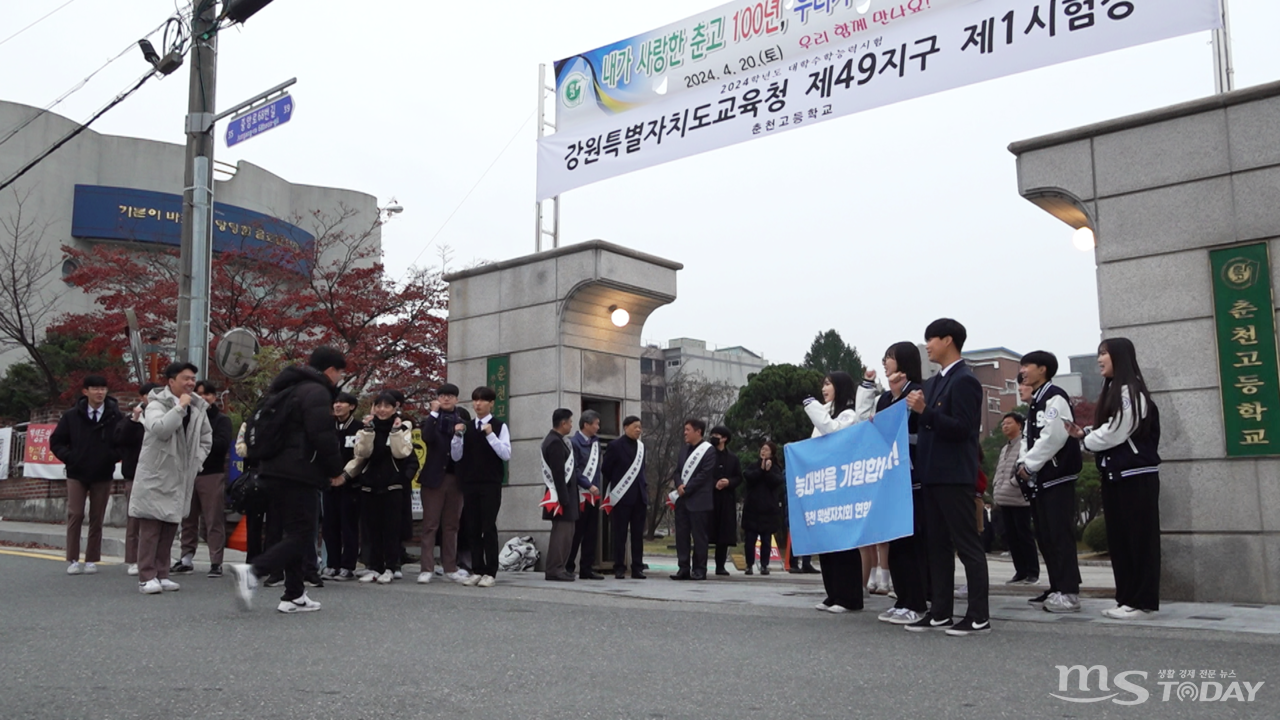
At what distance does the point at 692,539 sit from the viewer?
37.2 ft

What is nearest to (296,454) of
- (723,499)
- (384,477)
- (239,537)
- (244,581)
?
(244,581)

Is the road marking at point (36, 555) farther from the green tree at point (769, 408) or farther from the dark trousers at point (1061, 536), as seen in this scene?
the green tree at point (769, 408)

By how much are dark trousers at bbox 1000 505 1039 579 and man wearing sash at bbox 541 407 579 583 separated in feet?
14.3

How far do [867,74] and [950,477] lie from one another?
5.49 m

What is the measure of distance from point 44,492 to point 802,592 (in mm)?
18447

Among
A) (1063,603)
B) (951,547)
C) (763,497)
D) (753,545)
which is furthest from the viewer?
(753,545)

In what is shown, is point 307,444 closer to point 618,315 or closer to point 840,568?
point 840,568

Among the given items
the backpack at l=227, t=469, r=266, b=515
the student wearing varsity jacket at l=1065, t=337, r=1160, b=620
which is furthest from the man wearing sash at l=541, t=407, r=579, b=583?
the student wearing varsity jacket at l=1065, t=337, r=1160, b=620

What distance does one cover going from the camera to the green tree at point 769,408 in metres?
35.9

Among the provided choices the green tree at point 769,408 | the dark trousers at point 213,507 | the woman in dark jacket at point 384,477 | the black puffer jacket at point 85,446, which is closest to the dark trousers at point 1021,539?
the woman in dark jacket at point 384,477

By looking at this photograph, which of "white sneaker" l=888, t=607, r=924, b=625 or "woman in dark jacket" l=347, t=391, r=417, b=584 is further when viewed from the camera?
"woman in dark jacket" l=347, t=391, r=417, b=584

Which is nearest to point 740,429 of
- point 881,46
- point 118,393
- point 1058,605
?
point 118,393

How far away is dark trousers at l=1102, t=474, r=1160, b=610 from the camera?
6.52 meters

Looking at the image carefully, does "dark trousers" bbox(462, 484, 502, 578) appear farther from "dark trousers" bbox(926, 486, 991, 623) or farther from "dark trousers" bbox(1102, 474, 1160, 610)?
"dark trousers" bbox(1102, 474, 1160, 610)
